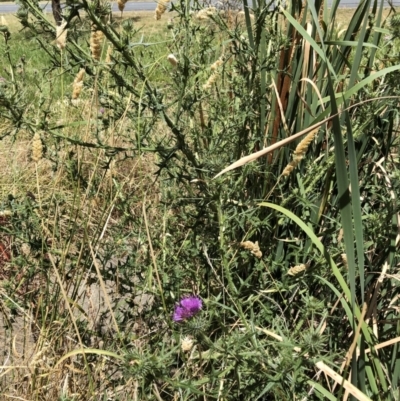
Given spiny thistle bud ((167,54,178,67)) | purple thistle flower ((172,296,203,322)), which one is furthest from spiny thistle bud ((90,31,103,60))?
purple thistle flower ((172,296,203,322))

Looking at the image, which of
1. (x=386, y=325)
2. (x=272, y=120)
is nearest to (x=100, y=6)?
(x=272, y=120)

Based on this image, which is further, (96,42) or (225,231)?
(225,231)

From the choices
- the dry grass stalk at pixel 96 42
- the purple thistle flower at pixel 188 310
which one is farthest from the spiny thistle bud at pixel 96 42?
the purple thistle flower at pixel 188 310

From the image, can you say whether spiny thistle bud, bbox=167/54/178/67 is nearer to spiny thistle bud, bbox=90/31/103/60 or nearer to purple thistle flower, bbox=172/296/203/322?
spiny thistle bud, bbox=90/31/103/60

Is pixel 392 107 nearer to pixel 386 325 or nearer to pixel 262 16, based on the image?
pixel 262 16

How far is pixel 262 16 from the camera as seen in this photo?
929mm

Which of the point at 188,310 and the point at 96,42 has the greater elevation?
the point at 96,42

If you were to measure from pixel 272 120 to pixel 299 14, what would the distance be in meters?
0.24

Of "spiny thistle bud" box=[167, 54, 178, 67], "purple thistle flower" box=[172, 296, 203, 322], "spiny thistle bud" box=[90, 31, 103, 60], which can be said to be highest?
"spiny thistle bud" box=[90, 31, 103, 60]

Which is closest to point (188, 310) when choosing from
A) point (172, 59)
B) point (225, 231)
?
point (225, 231)

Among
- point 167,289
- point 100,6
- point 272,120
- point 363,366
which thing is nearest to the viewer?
point 100,6

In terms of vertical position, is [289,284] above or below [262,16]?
below

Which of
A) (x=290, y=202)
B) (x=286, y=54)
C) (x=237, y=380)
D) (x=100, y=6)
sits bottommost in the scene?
(x=237, y=380)

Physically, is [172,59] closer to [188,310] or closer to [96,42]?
[96,42]
